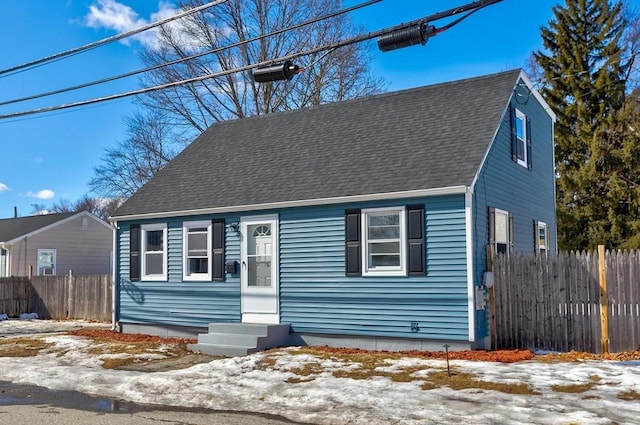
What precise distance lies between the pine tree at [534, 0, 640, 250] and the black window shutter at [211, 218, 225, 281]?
16.5 meters

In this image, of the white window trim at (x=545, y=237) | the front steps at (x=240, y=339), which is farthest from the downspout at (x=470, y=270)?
the white window trim at (x=545, y=237)

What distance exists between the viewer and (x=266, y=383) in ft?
30.6

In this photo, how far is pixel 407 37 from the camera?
9.65 meters

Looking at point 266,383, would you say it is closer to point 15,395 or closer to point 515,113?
point 15,395

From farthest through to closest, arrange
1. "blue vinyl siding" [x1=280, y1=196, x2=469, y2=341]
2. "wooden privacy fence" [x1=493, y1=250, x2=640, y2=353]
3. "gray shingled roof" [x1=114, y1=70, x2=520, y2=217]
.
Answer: "gray shingled roof" [x1=114, y1=70, x2=520, y2=217] → "blue vinyl siding" [x1=280, y1=196, x2=469, y2=341] → "wooden privacy fence" [x1=493, y1=250, x2=640, y2=353]

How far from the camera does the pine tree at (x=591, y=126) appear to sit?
81.8ft

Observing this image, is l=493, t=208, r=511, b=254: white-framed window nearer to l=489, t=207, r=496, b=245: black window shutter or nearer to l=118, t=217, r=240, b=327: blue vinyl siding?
l=489, t=207, r=496, b=245: black window shutter

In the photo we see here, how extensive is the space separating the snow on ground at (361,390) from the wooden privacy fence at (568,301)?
4.14 ft

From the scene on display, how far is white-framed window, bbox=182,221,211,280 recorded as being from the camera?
14.9 meters

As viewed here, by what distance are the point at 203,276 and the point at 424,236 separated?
5709mm

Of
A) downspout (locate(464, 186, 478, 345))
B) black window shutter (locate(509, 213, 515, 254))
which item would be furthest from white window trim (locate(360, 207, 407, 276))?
black window shutter (locate(509, 213, 515, 254))

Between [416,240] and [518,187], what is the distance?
13.0 feet

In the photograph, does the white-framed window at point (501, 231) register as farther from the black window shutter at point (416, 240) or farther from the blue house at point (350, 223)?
the black window shutter at point (416, 240)

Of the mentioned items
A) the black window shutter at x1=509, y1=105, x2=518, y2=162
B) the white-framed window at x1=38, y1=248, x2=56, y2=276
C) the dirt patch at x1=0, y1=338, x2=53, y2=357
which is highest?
the black window shutter at x1=509, y1=105, x2=518, y2=162
